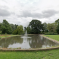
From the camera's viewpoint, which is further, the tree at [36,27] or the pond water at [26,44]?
the tree at [36,27]

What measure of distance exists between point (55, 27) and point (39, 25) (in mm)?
14695

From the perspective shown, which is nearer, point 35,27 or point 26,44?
point 26,44

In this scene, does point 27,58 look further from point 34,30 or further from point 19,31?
point 34,30

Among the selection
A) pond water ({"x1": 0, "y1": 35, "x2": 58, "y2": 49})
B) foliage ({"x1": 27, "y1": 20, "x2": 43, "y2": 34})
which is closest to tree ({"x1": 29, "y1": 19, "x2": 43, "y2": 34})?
foliage ({"x1": 27, "y1": 20, "x2": 43, "y2": 34})

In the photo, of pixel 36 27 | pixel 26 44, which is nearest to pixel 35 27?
pixel 36 27

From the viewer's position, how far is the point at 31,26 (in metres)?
53.7

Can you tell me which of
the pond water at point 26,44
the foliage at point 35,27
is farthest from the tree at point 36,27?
the pond water at point 26,44

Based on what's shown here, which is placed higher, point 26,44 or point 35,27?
point 35,27

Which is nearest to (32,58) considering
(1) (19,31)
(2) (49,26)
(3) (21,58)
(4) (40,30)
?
(3) (21,58)

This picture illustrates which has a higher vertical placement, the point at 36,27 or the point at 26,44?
the point at 36,27

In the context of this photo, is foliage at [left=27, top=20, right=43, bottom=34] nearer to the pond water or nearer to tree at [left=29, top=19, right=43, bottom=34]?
tree at [left=29, top=19, right=43, bottom=34]

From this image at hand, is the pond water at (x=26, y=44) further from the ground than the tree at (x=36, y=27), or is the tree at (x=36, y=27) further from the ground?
the tree at (x=36, y=27)

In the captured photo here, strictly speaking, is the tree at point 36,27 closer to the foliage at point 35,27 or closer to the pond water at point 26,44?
the foliage at point 35,27

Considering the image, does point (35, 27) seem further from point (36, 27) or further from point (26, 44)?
point (26, 44)
